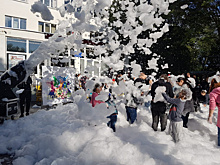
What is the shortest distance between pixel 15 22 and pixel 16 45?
121 inches

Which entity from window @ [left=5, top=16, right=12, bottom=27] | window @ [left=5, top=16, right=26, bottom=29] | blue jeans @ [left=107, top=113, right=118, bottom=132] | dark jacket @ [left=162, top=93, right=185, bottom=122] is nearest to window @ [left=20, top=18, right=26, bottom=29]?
window @ [left=5, top=16, right=26, bottom=29]

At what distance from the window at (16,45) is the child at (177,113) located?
1473 cm

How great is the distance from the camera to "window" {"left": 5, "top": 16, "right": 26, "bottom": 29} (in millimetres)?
16520

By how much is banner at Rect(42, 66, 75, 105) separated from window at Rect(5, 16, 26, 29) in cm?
1134

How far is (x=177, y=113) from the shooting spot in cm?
420

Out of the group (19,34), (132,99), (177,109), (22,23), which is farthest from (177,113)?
(22,23)

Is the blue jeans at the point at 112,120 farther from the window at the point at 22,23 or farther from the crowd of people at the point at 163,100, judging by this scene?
the window at the point at 22,23

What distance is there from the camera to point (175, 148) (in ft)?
13.0

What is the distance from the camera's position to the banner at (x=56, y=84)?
8.12 m

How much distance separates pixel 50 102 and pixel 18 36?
9778 mm

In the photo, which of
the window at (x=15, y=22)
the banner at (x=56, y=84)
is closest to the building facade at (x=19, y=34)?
the window at (x=15, y=22)

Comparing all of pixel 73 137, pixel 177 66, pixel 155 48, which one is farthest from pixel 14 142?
pixel 177 66

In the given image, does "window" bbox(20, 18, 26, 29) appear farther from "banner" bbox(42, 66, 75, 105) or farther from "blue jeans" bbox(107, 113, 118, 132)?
"blue jeans" bbox(107, 113, 118, 132)

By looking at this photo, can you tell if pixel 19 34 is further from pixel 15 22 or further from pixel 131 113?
pixel 131 113
